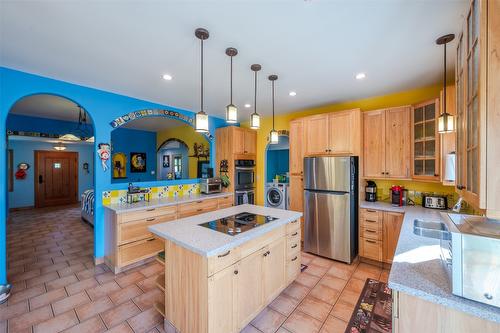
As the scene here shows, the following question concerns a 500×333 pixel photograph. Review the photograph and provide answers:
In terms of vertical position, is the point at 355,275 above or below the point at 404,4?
below

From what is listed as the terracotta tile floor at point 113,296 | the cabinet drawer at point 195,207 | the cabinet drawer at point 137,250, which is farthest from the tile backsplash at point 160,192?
the terracotta tile floor at point 113,296

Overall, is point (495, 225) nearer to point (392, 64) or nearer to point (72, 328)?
point (392, 64)

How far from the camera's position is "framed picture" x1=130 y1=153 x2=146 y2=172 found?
7.26 meters

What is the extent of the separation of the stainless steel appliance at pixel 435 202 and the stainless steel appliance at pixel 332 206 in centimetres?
89

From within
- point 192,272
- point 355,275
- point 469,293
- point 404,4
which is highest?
point 404,4

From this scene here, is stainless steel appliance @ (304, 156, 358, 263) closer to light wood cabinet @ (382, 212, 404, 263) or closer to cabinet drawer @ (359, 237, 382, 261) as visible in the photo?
cabinet drawer @ (359, 237, 382, 261)

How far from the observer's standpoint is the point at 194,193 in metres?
4.42

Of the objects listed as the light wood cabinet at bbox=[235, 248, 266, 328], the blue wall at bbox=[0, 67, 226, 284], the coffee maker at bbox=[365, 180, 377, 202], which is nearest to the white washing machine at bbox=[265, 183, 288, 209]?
the coffee maker at bbox=[365, 180, 377, 202]

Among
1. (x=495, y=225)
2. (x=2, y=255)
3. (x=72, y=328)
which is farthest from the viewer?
(x=2, y=255)

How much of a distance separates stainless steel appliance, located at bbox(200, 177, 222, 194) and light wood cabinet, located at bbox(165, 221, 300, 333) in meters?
2.39

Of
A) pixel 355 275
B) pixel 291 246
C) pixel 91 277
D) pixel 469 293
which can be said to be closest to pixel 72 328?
pixel 91 277

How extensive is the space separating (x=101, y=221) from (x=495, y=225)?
13.5 ft

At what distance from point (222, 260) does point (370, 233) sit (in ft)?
8.21

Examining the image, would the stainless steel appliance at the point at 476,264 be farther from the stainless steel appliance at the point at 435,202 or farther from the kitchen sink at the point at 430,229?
the stainless steel appliance at the point at 435,202
